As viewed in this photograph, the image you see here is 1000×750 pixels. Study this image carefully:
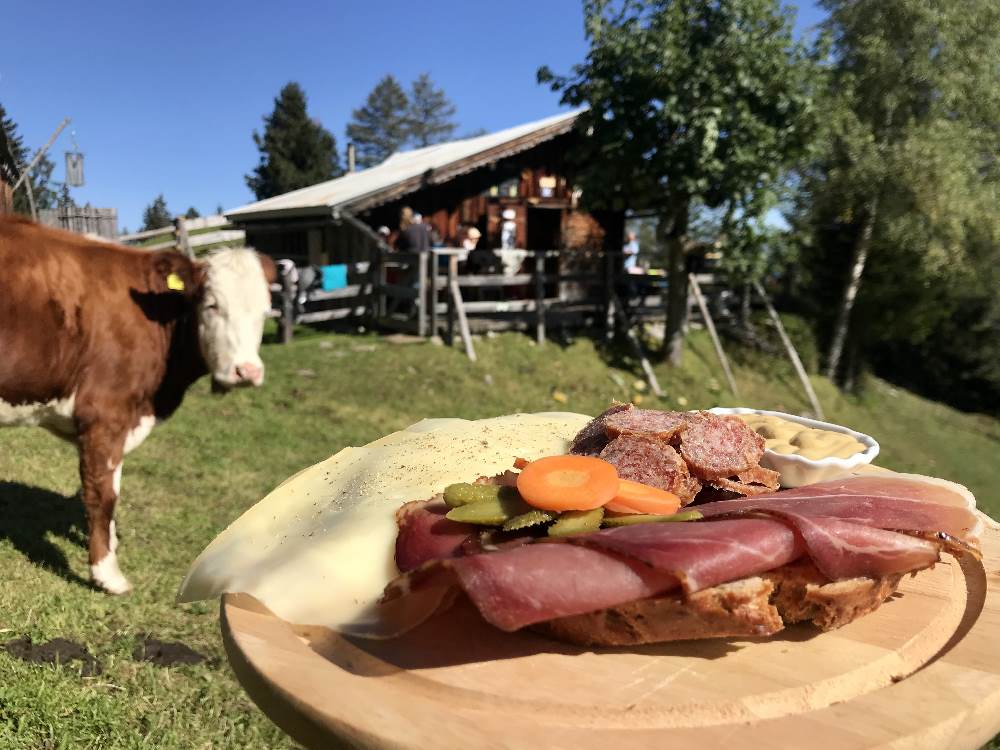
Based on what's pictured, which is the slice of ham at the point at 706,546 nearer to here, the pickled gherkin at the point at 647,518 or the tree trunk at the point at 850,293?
the pickled gherkin at the point at 647,518

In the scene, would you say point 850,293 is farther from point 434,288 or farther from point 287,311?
point 287,311

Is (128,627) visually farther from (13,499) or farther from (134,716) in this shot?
(13,499)

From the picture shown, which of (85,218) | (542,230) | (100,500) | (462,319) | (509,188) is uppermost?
(509,188)

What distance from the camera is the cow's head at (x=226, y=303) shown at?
4.76 m

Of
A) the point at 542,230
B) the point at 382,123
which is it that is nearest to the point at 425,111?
the point at 382,123

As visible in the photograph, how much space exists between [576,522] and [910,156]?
18726mm

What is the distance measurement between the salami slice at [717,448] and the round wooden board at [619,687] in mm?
560

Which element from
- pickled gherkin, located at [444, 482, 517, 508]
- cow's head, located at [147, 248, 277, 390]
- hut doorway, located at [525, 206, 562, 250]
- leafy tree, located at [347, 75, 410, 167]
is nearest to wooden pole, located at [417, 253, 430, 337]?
hut doorway, located at [525, 206, 562, 250]

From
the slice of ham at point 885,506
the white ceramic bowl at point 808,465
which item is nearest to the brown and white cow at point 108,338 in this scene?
the white ceramic bowl at point 808,465

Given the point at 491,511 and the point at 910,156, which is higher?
the point at 910,156

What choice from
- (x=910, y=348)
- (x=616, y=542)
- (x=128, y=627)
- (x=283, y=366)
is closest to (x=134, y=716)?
(x=128, y=627)

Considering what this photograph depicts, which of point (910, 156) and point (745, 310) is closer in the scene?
point (910, 156)

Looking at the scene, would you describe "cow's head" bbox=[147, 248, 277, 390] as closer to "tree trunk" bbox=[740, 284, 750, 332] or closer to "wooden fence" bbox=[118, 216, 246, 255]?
"wooden fence" bbox=[118, 216, 246, 255]

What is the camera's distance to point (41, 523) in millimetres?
5312
